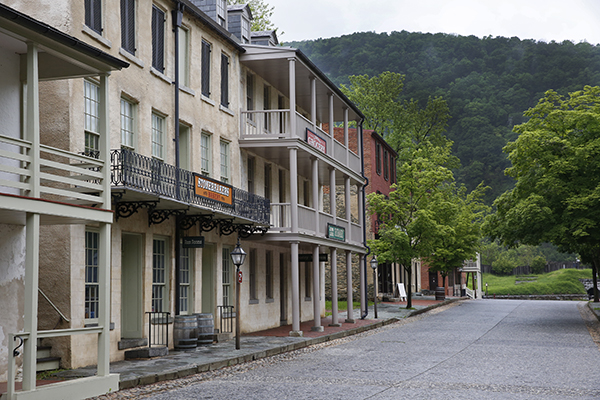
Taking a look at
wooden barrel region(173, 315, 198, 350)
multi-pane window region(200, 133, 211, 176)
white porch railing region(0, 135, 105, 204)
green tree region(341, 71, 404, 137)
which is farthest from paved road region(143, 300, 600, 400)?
green tree region(341, 71, 404, 137)

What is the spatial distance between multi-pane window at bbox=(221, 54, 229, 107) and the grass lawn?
2777 inches

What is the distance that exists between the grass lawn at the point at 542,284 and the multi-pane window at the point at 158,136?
74071 millimetres

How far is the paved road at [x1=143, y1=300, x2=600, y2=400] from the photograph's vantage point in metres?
10.4

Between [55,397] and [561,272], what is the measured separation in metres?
95.5

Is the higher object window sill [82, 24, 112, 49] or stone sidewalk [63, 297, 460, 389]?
window sill [82, 24, 112, 49]

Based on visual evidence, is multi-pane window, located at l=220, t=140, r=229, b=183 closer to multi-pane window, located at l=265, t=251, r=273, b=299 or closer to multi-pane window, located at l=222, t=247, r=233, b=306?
multi-pane window, located at l=222, t=247, r=233, b=306

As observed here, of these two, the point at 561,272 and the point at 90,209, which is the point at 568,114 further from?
the point at 561,272

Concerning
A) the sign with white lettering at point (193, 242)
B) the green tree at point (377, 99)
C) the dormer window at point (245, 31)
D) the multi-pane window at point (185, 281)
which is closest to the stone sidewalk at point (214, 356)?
the multi-pane window at point (185, 281)

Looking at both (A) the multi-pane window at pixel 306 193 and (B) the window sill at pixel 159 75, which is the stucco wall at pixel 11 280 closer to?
(B) the window sill at pixel 159 75

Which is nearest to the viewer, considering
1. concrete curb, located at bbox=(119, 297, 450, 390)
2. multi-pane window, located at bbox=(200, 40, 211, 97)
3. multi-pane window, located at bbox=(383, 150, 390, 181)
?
concrete curb, located at bbox=(119, 297, 450, 390)

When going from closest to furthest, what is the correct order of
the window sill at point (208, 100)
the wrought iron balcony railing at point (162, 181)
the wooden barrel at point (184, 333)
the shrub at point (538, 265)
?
the wrought iron balcony railing at point (162, 181) < the wooden barrel at point (184, 333) < the window sill at point (208, 100) < the shrub at point (538, 265)

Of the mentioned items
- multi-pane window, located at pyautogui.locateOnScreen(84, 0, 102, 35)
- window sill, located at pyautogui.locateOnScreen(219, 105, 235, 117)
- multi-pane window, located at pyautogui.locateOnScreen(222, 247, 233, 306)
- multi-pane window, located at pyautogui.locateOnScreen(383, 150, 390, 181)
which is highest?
multi-pane window, located at pyautogui.locateOnScreen(383, 150, 390, 181)

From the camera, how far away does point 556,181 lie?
2644 centimetres

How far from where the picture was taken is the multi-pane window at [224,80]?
67.5 ft
